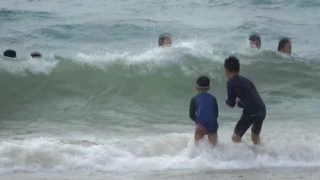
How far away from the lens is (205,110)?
895cm

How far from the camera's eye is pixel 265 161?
8906 millimetres

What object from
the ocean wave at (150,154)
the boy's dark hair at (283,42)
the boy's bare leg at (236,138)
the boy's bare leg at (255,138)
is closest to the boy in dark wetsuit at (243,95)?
the boy's bare leg at (236,138)

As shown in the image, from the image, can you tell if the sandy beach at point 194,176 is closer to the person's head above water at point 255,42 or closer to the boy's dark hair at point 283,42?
the boy's dark hair at point 283,42

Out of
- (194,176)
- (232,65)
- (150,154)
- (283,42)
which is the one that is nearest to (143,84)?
(283,42)

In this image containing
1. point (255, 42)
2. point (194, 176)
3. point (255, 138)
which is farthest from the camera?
point (255, 42)

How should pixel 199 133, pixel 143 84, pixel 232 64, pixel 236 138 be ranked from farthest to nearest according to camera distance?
pixel 143 84 → pixel 236 138 → pixel 199 133 → pixel 232 64

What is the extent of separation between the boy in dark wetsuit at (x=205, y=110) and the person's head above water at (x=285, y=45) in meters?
5.56

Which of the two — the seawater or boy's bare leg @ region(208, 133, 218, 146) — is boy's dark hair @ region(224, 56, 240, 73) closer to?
boy's bare leg @ region(208, 133, 218, 146)

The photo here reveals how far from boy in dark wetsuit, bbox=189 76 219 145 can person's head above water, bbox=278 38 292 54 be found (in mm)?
5557

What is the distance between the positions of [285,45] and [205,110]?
599 cm

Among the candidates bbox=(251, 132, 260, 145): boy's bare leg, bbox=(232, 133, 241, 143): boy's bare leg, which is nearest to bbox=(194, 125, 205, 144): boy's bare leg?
bbox=(232, 133, 241, 143): boy's bare leg

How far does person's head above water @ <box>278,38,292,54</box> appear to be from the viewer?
14213mm

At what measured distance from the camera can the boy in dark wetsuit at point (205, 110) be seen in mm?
8953

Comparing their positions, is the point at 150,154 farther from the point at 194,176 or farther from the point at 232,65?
the point at 232,65
